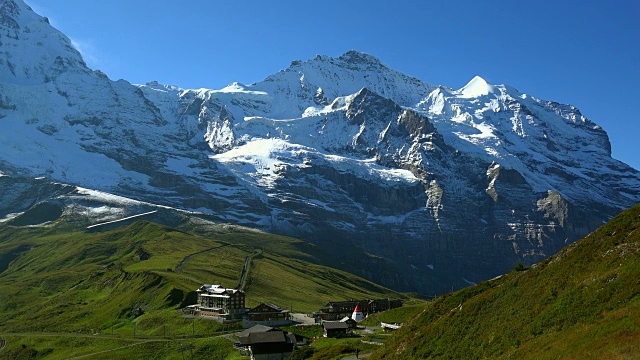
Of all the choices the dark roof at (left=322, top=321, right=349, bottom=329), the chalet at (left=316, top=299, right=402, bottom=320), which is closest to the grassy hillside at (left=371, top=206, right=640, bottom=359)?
the dark roof at (left=322, top=321, right=349, bottom=329)

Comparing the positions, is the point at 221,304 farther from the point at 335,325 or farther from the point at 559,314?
the point at 559,314

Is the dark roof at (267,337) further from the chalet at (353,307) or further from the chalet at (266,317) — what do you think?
the chalet at (353,307)

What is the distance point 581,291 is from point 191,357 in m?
81.0

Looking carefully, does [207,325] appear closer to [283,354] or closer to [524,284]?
[283,354]

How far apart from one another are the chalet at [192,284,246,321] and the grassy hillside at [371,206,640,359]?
8880 cm

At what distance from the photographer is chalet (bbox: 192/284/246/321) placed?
155625 mm

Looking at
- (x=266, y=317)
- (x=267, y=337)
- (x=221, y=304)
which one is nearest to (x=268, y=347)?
(x=267, y=337)

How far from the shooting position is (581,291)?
173 ft

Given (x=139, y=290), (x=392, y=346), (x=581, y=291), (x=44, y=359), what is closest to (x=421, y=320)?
(x=392, y=346)

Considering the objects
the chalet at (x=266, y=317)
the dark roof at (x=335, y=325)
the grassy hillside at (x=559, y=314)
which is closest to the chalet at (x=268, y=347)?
the dark roof at (x=335, y=325)

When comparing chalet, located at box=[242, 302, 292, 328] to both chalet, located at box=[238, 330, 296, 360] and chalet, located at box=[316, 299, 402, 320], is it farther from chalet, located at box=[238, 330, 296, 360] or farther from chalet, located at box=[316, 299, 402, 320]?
chalet, located at box=[238, 330, 296, 360]

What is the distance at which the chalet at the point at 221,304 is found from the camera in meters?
156

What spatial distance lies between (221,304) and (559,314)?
119107 millimetres

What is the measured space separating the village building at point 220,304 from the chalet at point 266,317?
4373 mm
